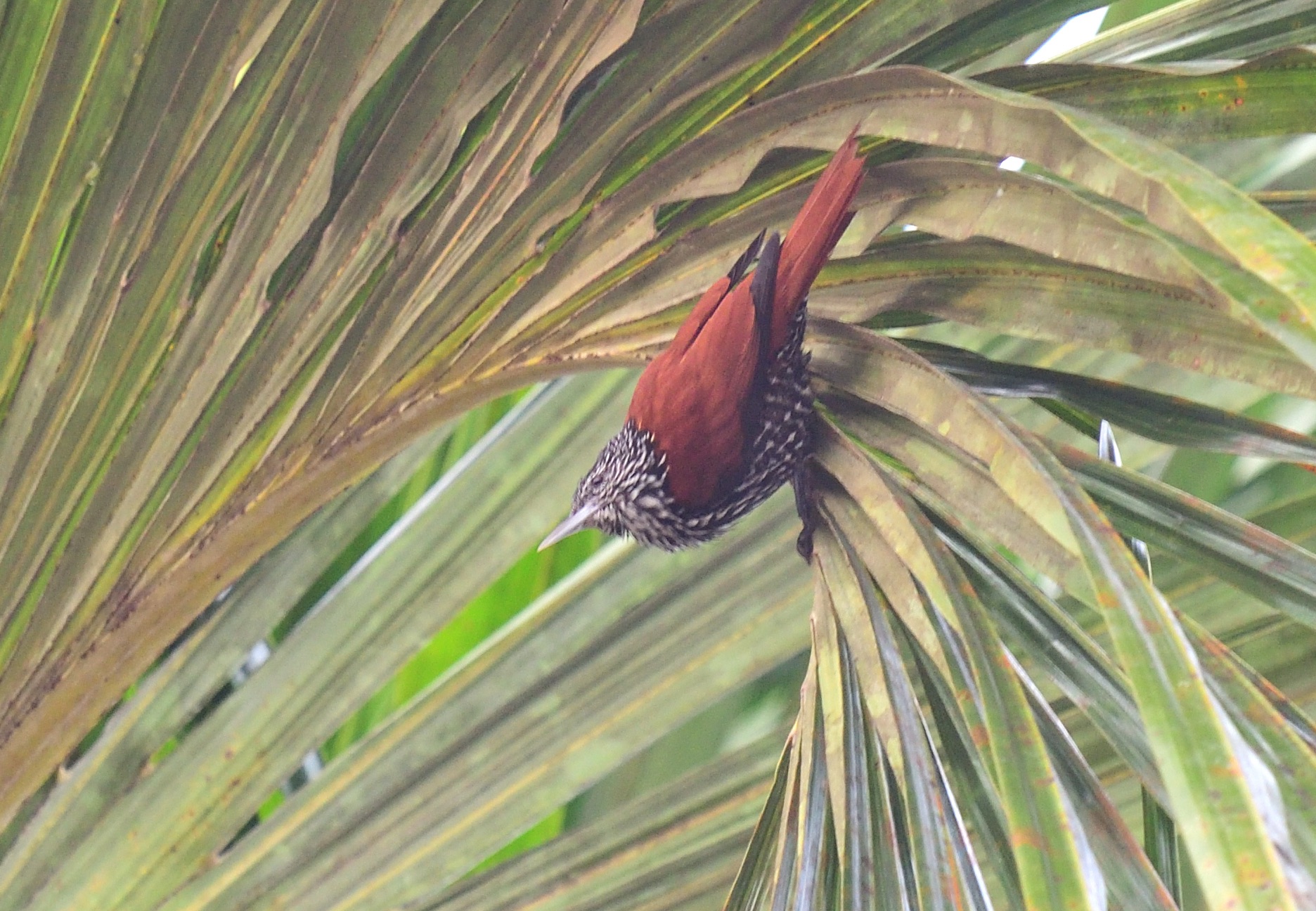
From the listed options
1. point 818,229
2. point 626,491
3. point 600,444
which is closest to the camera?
point 818,229

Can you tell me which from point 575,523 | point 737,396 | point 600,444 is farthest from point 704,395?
point 600,444

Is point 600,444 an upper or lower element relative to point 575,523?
upper

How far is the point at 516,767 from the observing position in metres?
0.87

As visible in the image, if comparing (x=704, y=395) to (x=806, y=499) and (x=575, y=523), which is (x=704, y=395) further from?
(x=575, y=523)

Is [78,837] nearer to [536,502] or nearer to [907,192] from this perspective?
[536,502]

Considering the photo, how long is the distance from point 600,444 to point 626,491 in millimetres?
303

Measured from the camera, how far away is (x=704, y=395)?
545 millimetres

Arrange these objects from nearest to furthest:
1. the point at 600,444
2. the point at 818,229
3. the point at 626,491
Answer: the point at 818,229 → the point at 626,491 → the point at 600,444

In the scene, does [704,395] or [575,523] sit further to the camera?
[575,523]

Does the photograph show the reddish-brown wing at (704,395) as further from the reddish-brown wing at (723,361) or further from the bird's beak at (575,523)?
the bird's beak at (575,523)

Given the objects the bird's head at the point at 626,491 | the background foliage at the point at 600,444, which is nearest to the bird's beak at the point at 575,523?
the bird's head at the point at 626,491

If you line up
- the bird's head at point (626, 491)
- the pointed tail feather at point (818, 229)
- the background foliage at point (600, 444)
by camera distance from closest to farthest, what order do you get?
the background foliage at point (600, 444), the pointed tail feather at point (818, 229), the bird's head at point (626, 491)

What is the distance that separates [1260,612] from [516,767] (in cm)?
61

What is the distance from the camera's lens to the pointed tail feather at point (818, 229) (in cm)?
47
